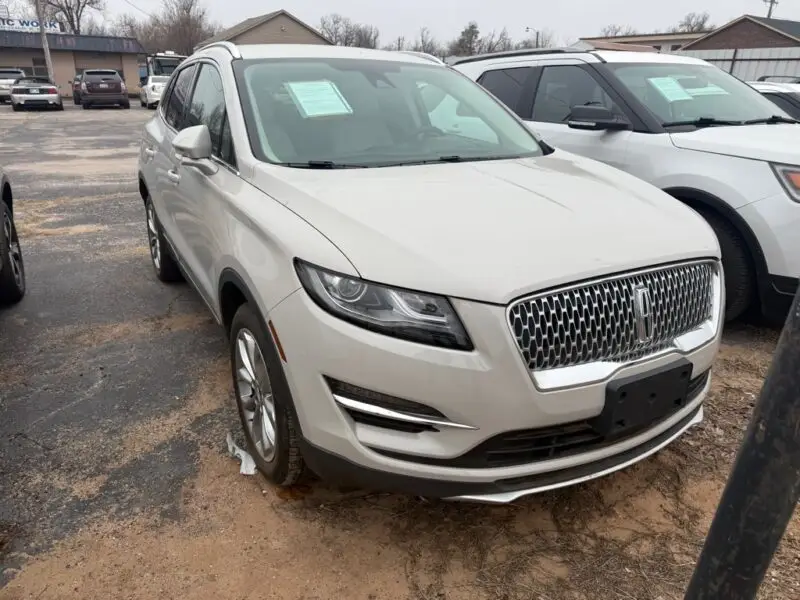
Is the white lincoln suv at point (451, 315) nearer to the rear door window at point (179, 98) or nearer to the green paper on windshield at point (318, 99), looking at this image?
the green paper on windshield at point (318, 99)

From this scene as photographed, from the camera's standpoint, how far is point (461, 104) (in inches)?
146

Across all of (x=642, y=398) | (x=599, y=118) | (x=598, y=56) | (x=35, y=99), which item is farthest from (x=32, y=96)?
(x=642, y=398)

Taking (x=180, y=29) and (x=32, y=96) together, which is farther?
(x=180, y=29)

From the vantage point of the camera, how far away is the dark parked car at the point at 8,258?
428cm

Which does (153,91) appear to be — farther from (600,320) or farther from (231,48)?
(600,320)

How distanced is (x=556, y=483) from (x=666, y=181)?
9.83 feet

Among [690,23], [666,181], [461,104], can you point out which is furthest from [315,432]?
[690,23]

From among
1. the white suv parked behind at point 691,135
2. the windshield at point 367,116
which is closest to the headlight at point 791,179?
the white suv parked behind at point 691,135

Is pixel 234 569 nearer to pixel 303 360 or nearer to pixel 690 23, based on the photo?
pixel 303 360

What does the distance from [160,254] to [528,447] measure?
3.88 metres

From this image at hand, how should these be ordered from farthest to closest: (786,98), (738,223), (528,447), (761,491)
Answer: (786,98) → (738,223) → (528,447) → (761,491)

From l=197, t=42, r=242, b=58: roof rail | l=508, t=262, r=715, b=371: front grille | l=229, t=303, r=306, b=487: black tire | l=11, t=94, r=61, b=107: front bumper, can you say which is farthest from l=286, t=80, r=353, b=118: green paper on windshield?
l=11, t=94, r=61, b=107: front bumper

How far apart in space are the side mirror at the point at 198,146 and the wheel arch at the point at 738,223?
306cm

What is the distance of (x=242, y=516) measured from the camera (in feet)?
8.21
